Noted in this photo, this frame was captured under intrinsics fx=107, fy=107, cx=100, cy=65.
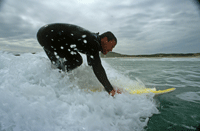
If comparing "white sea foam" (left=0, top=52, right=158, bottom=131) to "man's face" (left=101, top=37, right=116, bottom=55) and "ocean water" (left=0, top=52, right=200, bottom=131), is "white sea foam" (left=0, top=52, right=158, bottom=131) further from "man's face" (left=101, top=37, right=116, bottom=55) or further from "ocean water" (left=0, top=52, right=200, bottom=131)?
"man's face" (left=101, top=37, right=116, bottom=55)

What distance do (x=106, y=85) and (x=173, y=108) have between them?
1.36 meters

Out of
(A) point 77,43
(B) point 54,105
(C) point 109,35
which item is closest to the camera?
(B) point 54,105

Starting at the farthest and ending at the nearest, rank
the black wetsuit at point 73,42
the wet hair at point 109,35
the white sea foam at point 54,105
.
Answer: the wet hair at point 109,35 < the black wetsuit at point 73,42 < the white sea foam at point 54,105

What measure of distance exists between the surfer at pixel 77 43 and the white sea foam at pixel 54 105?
0.99ft

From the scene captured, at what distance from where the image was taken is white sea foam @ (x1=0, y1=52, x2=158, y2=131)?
38.9 inches

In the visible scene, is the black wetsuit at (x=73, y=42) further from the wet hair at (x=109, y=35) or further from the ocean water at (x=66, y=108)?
the ocean water at (x=66, y=108)

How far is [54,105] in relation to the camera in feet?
4.10

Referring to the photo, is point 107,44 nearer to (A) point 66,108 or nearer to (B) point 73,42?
(B) point 73,42

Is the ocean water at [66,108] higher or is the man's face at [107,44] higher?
the man's face at [107,44]

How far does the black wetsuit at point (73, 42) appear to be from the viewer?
1.62 metres

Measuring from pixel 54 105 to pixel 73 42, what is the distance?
0.92 m

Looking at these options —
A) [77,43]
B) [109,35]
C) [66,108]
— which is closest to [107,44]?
[109,35]

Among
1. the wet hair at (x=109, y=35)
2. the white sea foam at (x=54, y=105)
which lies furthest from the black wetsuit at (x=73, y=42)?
the white sea foam at (x=54, y=105)

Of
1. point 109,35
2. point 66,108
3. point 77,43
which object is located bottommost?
point 66,108
